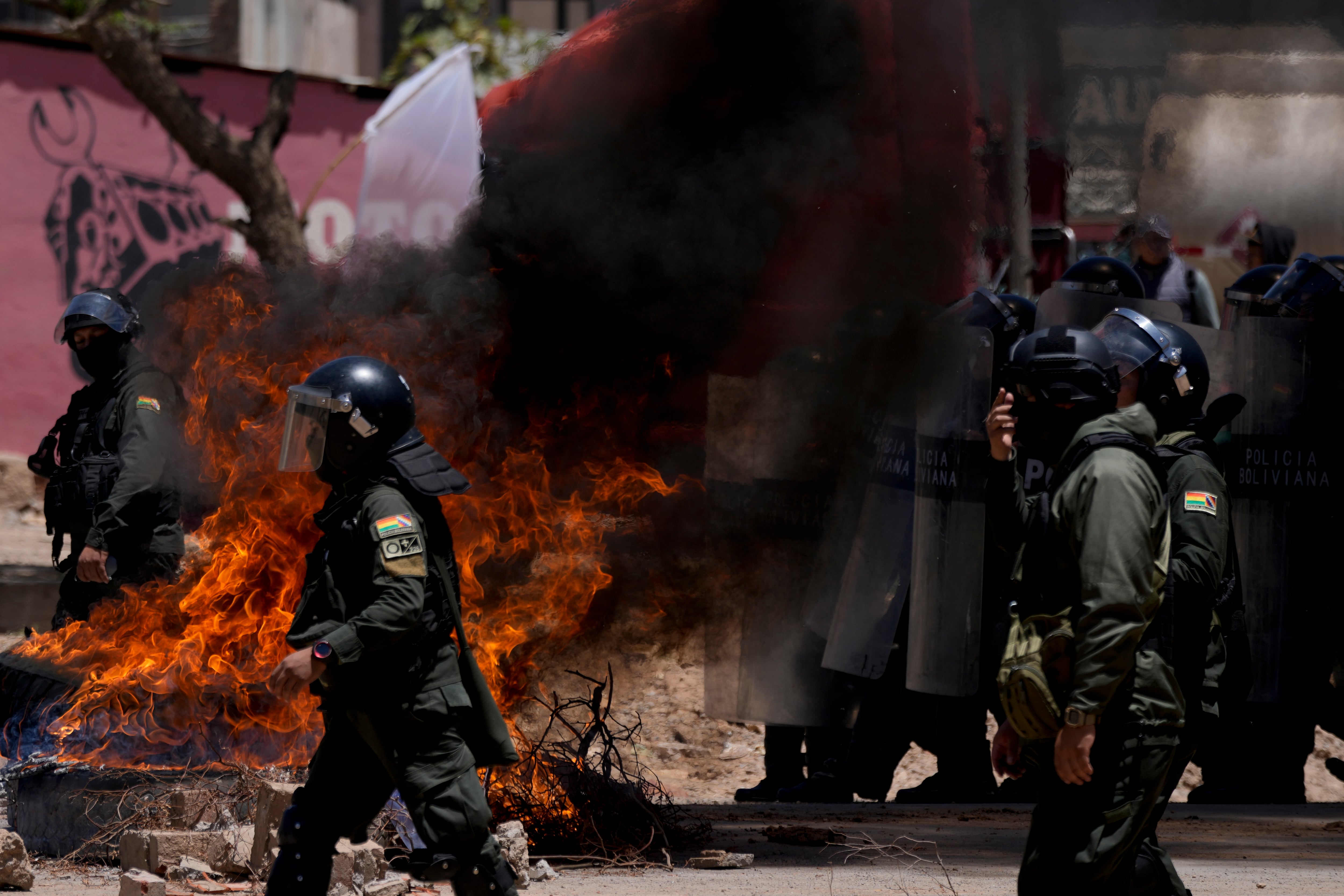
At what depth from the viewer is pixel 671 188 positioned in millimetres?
5832

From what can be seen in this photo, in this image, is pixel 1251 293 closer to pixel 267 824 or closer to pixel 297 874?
pixel 267 824

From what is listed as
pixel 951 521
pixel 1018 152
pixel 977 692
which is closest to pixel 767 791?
pixel 977 692

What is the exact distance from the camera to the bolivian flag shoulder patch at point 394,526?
3654 mm

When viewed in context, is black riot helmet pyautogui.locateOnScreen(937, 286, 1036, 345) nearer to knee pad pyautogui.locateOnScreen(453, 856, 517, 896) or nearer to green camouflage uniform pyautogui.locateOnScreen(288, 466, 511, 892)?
green camouflage uniform pyautogui.locateOnScreen(288, 466, 511, 892)

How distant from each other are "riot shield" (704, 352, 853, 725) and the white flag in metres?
4.88

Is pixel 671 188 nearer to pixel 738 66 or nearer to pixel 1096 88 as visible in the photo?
pixel 738 66

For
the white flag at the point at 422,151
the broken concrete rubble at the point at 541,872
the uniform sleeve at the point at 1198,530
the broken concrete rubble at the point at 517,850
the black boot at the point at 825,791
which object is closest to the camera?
the uniform sleeve at the point at 1198,530

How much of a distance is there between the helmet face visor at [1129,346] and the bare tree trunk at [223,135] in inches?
304

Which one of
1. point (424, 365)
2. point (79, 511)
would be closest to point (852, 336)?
point (424, 365)

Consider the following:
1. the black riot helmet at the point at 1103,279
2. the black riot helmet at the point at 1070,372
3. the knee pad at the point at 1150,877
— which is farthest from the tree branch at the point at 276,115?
the knee pad at the point at 1150,877

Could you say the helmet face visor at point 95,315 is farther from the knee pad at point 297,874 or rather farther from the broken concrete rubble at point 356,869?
the knee pad at point 297,874

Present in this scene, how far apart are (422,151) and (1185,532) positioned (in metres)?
8.20

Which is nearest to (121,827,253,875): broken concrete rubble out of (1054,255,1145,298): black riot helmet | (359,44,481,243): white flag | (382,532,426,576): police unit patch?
(382,532,426,576): police unit patch

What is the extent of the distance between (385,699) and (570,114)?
3233 millimetres
